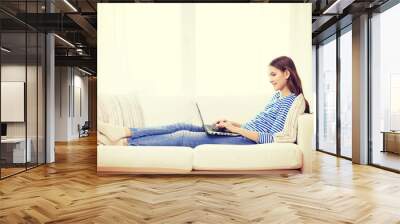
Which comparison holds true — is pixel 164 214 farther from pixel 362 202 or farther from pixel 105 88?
pixel 105 88

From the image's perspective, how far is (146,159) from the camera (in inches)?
249

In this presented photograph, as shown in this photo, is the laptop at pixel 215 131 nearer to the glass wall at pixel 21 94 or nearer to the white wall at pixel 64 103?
the glass wall at pixel 21 94

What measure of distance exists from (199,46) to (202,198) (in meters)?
2.80

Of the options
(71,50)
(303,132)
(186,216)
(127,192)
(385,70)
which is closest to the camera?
(186,216)

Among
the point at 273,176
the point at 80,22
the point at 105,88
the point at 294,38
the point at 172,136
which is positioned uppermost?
the point at 80,22

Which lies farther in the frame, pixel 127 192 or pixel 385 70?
pixel 385 70

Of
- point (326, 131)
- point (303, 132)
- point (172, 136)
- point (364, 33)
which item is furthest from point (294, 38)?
point (326, 131)

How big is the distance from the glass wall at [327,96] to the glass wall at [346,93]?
0.47 meters

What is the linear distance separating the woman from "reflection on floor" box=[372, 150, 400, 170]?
226 centimetres

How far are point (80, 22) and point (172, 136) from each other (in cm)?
356

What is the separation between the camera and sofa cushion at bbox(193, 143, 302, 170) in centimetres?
628

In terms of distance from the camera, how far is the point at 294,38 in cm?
645

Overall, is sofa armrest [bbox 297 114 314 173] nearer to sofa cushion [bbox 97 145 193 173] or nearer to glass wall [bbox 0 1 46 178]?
sofa cushion [bbox 97 145 193 173]

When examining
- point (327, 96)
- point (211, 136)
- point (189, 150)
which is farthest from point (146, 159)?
point (327, 96)
